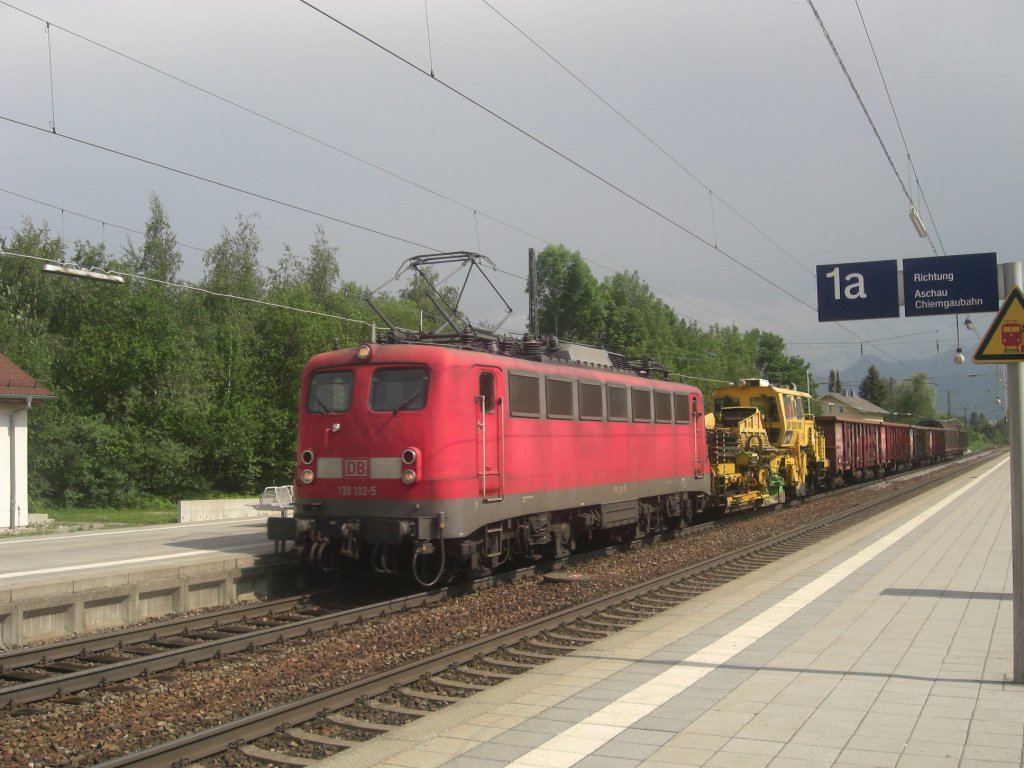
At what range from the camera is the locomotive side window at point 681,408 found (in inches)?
741

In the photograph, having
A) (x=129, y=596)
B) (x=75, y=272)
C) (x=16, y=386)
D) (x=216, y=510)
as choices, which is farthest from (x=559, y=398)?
(x=16, y=386)

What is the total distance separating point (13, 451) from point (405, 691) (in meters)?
18.6

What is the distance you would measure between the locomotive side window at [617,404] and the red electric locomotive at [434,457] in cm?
118

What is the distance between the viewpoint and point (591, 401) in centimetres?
1491

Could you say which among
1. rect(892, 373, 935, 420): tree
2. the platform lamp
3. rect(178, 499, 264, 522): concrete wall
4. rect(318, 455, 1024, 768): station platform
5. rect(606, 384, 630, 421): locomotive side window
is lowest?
rect(318, 455, 1024, 768): station platform

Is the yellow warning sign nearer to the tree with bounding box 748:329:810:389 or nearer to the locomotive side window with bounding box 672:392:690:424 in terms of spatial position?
the locomotive side window with bounding box 672:392:690:424

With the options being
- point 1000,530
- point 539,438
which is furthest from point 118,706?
point 1000,530

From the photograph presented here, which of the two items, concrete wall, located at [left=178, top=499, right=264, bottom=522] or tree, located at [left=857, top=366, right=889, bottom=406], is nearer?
concrete wall, located at [left=178, top=499, right=264, bottom=522]

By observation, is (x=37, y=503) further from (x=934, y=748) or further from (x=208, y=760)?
(x=934, y=748)

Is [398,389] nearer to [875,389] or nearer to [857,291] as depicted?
[857,291]

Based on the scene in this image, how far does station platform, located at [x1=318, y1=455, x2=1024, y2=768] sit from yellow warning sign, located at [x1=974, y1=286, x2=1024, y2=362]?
2.33 meters

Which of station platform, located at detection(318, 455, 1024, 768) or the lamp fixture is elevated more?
the lamp fixture

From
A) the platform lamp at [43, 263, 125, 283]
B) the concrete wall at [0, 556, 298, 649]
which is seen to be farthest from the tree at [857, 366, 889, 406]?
the concrete wall at [0, 556, 298, 649]

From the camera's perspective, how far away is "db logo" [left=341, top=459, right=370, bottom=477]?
461 inches
